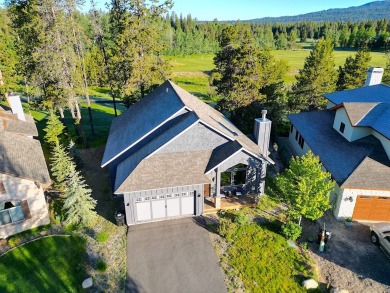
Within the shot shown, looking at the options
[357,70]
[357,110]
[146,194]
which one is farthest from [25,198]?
[357,70]

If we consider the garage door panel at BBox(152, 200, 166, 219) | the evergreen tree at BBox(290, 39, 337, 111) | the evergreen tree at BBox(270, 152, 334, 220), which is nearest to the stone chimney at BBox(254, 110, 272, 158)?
the evergreen tree at BBox(270, 152, 334, 220)

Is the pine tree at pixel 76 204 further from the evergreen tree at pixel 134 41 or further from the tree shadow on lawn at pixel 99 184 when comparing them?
the evergreen tree at pixel 134 41

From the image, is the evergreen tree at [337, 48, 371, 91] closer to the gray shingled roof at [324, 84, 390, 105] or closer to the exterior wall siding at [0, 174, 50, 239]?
the gray shingled roof at [324, 84, 390, 105]

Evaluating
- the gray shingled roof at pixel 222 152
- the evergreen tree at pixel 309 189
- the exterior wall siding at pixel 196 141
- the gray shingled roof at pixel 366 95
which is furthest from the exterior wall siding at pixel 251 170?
the gray shingled roof at pixel 366 95

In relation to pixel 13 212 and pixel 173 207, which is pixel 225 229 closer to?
pixel 173 207

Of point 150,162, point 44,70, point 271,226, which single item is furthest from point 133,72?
point 271,226
